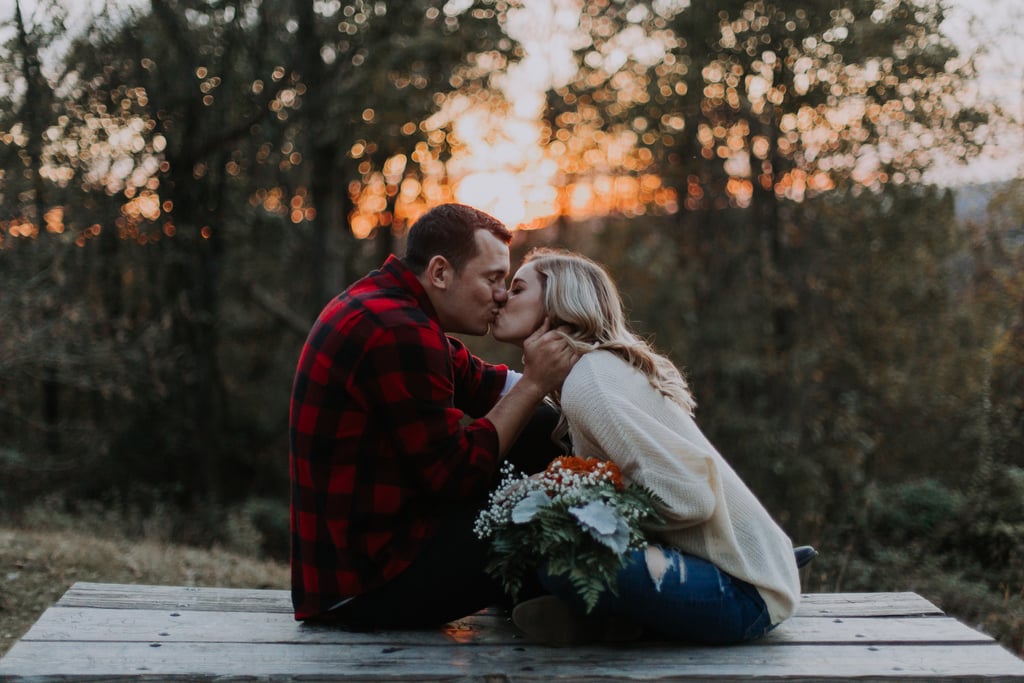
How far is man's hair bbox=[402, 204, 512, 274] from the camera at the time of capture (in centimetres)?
313

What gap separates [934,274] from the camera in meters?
9.69

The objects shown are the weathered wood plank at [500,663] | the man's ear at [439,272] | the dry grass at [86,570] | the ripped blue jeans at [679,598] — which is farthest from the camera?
the dry grass at [86,570]

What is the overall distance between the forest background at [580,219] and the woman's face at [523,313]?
3.94 metres

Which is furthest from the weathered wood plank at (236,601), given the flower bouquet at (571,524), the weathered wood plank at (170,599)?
the flower bouquet at (571,524)

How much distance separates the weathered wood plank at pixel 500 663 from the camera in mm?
2529

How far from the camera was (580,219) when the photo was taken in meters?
12.0

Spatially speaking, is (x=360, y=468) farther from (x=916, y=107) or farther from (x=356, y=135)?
(x=356, y=135)

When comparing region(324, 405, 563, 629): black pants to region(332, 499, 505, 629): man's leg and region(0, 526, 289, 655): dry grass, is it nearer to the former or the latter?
region(332, 499, 505, 629): man's leg

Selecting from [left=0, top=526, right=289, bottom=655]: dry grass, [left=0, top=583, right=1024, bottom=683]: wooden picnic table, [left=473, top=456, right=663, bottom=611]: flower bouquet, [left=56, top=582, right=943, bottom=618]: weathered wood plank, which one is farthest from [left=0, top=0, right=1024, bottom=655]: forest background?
[left=473, top=456, right=663, bottom=611]: flower bouquet

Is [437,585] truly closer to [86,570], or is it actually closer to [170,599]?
[170,599]

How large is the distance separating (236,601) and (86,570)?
2553 mm

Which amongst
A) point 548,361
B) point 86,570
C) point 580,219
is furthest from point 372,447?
point 580,219

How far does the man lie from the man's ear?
104 mm

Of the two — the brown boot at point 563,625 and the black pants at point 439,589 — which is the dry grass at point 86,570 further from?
the brown boot at point 563,625
